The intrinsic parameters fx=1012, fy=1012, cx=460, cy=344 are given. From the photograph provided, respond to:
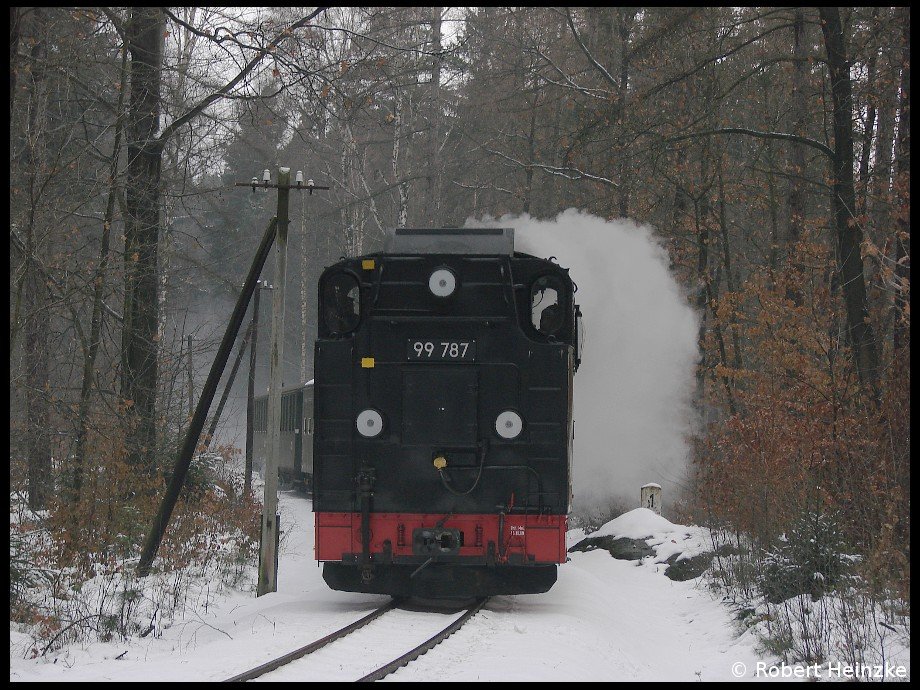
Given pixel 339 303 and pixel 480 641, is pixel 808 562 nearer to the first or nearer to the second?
pixel 480 641

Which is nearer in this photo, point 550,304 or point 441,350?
point 441,350

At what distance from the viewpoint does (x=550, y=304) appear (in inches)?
424

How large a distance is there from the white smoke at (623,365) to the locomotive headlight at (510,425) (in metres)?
9.94

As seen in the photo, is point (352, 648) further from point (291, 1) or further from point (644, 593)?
point (291, 1)

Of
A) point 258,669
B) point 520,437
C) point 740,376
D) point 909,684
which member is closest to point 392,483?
point 520,437

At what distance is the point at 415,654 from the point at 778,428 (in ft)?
23.3

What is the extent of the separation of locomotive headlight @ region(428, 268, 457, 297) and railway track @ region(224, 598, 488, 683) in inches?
129

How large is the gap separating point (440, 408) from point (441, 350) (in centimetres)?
60

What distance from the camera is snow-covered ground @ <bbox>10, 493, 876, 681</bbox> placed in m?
7.69

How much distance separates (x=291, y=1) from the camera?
13508 millimetres

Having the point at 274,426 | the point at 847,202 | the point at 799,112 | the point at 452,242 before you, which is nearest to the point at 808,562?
the point at 452,242

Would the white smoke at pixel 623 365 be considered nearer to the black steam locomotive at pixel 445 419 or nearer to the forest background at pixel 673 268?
the forest background at pixel 673 268

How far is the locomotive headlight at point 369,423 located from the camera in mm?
10430

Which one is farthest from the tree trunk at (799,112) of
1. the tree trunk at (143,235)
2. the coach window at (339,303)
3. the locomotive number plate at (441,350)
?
the tree trunk at (143,235)
